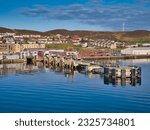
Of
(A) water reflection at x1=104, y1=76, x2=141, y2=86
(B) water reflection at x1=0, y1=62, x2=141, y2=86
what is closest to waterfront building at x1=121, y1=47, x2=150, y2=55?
(B) water reflection at x1=0, y1=62, x2=141, y2=86

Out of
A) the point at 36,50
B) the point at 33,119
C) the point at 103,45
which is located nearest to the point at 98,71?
the point at 33,119

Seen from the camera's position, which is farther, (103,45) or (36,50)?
(103,45)

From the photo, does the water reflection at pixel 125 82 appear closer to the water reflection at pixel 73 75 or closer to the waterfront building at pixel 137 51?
the water reflection at pixel 73 75

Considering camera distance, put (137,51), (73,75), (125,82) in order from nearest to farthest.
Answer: (125,82) → (73,75) → (137,51)

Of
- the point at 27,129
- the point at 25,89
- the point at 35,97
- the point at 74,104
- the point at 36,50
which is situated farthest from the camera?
the point at 36,50

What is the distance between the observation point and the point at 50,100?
462 cm

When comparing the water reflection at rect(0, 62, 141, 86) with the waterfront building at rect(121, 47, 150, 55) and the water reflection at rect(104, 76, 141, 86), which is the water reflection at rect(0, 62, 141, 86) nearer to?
the water reflection at rect(104, 76, 141, 86)

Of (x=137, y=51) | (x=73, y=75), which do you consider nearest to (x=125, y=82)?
(x=73, y=75)

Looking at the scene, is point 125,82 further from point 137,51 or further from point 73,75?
point 137,51

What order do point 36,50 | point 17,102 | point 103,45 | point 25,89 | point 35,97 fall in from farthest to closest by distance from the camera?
1. point 103,45
2. point 36,50
3. point 25,89
4. point 35,97
5. point 17,102

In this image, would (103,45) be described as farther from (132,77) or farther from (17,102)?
(17,102)

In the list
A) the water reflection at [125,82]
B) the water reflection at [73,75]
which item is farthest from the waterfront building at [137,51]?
the water reflection at [125,82]

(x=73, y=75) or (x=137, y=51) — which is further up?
(x=137, y=51)

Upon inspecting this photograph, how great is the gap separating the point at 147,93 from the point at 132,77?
263cm
